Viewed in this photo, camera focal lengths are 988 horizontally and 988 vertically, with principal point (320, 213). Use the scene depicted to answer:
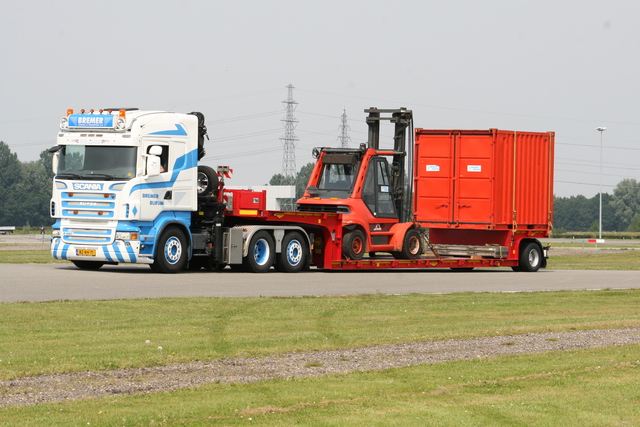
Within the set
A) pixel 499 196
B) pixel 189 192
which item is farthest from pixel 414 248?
pixel 189 192

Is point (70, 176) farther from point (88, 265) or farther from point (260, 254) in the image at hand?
point (260, 254)

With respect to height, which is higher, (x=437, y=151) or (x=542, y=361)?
(x=437, y=151)

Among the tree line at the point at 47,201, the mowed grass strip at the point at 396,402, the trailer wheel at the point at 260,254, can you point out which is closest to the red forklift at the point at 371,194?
the trailer wheel at the point at 260,254

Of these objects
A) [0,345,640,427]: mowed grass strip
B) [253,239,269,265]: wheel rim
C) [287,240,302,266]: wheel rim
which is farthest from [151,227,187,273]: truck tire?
[0,345,640,427]: mowed grass strip

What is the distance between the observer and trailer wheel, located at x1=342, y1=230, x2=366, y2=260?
26.5m

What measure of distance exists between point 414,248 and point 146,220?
8942mm

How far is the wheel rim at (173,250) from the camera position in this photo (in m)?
23.1

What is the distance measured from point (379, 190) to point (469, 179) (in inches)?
114

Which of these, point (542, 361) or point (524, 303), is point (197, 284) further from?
point (542, 361)

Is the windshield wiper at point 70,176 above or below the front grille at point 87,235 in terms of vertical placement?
above

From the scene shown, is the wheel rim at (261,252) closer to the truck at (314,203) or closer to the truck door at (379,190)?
the truck at (314,203)

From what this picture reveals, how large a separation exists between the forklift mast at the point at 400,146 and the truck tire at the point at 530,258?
3.78m

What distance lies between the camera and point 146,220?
22469 mm

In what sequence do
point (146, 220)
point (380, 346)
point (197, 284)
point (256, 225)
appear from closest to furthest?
point (380, 346) → point (197, 284) → point (146, 220) → point (256, 225)
